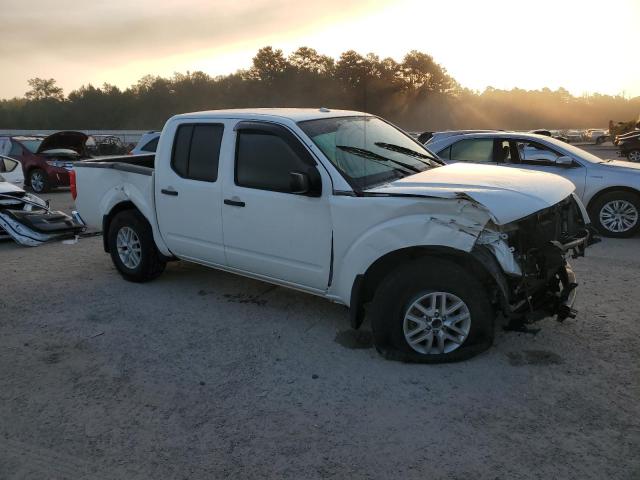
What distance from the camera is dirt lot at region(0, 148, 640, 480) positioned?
280 cm

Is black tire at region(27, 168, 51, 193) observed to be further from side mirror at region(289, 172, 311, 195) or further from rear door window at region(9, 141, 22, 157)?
side mirror at region(289, 172, 311, 195)

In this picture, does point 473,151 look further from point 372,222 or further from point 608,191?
point 372,222

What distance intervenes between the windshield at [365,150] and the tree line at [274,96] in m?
58.3

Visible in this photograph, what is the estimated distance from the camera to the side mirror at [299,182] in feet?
13.1

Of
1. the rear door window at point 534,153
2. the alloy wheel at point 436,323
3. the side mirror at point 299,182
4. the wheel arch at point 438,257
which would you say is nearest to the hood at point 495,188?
the wheel arch at point 438,257

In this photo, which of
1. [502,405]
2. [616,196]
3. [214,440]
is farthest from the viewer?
[616,196]

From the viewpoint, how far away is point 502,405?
329 centimetres

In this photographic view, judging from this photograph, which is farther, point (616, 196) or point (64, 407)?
point (616, 196)

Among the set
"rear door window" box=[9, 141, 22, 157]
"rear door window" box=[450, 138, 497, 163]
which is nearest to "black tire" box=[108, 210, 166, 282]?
"rear door window" box=[450, 138, 497, 163]

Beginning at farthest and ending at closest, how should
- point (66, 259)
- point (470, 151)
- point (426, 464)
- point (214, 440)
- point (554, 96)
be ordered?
point (554, 96), point (470, 151), point (66, 259), point (214, 440), point (426, 464)

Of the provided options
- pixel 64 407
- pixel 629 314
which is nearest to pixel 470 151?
pixel 629 314

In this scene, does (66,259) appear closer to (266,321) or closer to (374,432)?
(266,321)

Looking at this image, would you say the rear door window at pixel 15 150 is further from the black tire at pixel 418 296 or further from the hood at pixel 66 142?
the black tire at pixel 418 296

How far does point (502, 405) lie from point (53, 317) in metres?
4.04
